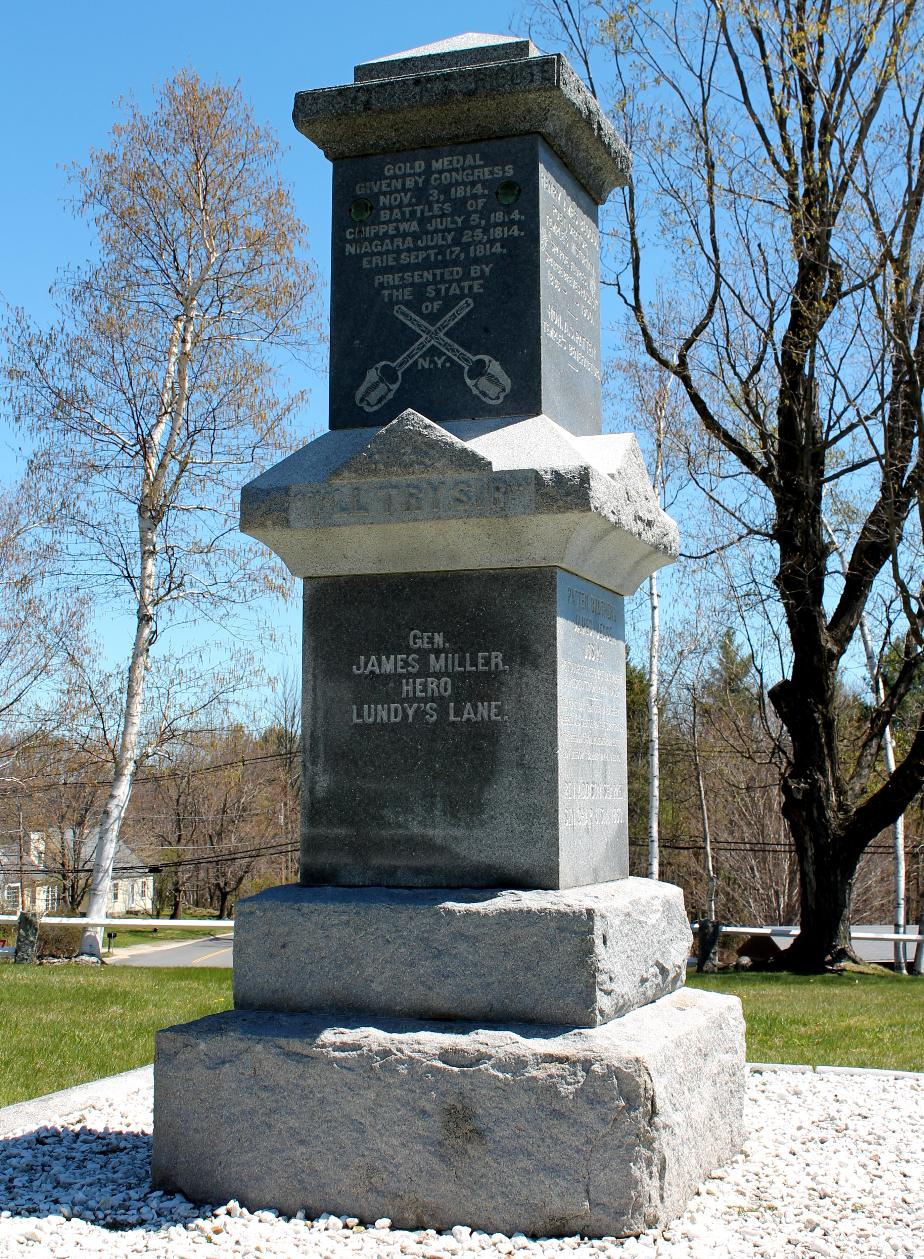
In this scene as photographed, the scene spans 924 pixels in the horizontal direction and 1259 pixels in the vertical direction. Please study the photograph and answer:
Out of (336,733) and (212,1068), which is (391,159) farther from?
(212,1068)

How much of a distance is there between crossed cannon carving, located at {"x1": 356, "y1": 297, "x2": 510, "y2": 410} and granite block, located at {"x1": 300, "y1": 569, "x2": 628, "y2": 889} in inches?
28.6

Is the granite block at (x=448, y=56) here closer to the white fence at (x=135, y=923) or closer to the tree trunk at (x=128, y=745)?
the white fence at (x=135, y=923)

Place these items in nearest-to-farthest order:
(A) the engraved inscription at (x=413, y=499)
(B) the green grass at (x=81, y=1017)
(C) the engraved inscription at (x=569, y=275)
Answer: (A) the engraved inscription at (x=413, y=499), (C) the engraved inscription at (x=569, y=275), (B) the green grass at (x=81, y=1017)

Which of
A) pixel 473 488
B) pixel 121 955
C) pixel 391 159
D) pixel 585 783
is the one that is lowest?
pixel 121 955

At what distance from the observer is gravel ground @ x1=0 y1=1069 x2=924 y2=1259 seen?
3598mm

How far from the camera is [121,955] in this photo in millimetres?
33438

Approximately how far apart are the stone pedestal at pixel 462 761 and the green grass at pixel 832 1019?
2.88 m

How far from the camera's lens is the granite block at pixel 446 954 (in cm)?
395

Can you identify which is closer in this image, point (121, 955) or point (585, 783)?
point (585, 783)

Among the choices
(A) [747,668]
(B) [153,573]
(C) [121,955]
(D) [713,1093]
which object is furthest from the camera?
(C) [121,955]

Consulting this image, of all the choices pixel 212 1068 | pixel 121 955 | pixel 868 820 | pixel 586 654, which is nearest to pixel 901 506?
pixel 868 820

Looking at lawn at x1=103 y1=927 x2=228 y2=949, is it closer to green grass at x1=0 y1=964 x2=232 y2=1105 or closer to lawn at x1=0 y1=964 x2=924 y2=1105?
lawn at x1=0 y1=964 x2=924 y2=1105

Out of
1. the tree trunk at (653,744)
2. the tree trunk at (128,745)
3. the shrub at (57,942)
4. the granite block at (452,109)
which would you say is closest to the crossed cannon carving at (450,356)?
the granite block at (452,109)

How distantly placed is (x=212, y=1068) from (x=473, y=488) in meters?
2.04
